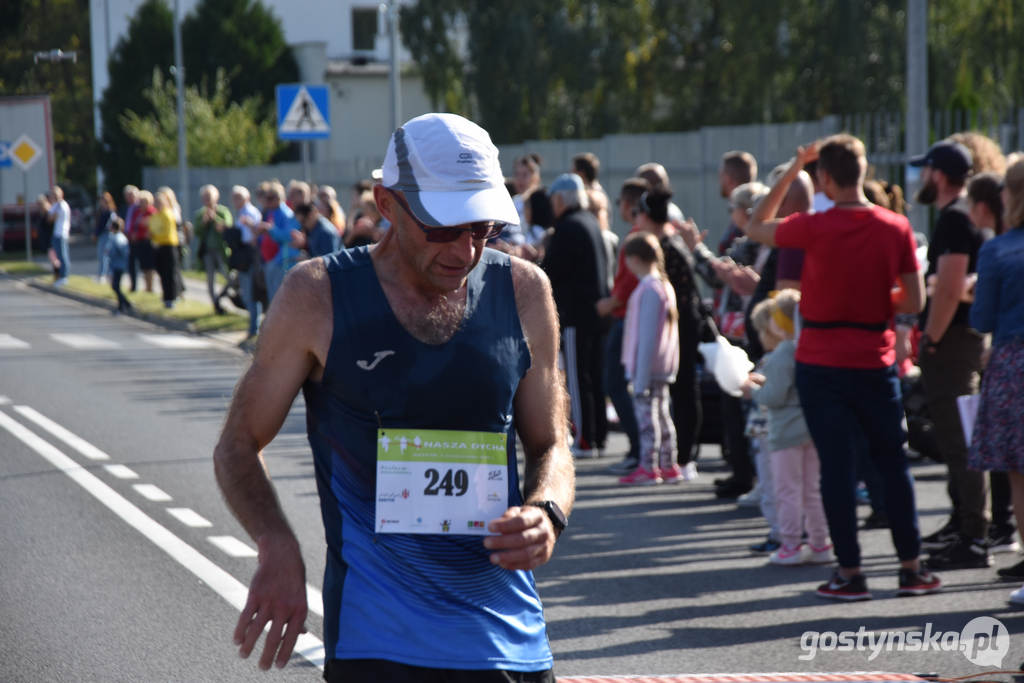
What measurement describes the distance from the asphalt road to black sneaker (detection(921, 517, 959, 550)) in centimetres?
22

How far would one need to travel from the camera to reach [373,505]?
302cm

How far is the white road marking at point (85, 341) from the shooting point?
1972 cm

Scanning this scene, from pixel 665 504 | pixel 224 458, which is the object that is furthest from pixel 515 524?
pixel 665 504

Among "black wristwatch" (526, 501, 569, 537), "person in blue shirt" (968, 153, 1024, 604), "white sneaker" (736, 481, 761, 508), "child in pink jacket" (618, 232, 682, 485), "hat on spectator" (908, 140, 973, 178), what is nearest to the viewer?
"black wristwatch" (526, 501, 569, 537)

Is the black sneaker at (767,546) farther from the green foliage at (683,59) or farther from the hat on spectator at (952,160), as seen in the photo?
the green foliage at (683,59)

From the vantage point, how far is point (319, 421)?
122 inches

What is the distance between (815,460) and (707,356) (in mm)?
1998

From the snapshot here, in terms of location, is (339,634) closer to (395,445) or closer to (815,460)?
(395,445)

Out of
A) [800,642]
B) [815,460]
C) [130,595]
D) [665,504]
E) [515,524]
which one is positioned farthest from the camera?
[665,504]

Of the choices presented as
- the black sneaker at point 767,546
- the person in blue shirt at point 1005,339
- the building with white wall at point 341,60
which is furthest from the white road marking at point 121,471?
the building with white wall at point 341,60

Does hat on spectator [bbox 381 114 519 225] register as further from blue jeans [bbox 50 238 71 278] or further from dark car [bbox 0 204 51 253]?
dark car [bbox 0 204 51 253]

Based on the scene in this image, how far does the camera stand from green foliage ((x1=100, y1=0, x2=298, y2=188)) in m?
51.9

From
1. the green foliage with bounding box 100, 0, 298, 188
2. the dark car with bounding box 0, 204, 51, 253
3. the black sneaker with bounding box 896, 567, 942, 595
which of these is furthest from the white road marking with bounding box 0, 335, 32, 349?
the green foliage with bounding box 100, 0, 298, 188

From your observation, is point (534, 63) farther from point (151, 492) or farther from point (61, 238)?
point (151, 492)
